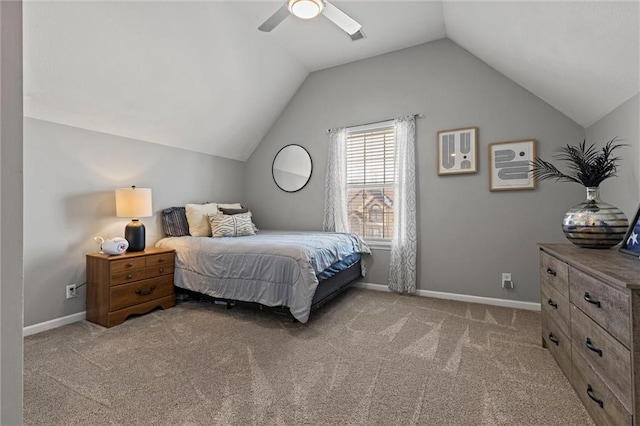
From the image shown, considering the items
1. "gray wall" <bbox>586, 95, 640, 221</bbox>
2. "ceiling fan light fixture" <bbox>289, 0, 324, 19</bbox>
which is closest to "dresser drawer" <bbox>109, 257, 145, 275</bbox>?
"ceiling fan light fixture" <bbox>289, 0, 324, 19</bbox>

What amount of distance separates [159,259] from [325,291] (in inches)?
69.6

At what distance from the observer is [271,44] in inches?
136

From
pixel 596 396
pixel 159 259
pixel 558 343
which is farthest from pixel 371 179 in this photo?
pixel 596 396

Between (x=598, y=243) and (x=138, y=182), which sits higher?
(x=138, y=182)

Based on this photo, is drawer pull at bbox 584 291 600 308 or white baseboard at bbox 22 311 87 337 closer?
drawer pull at bbox 584 291 600 308

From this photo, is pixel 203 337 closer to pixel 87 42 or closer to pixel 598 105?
pixel 87 42

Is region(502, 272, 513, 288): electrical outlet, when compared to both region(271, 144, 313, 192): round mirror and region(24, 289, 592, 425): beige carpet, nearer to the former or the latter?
region(24, 289, 592, 425): beige carpet

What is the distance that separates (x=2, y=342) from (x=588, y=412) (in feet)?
7.72

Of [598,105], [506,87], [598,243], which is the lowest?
[598,243]

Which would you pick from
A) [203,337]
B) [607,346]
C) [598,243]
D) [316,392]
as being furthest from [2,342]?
[598,243]

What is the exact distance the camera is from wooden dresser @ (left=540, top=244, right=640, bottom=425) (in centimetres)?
104

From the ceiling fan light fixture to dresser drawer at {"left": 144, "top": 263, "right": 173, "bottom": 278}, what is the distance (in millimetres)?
2693

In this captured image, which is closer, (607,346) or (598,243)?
(607,346)

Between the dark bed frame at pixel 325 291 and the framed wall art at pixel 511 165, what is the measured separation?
1.85 meters
